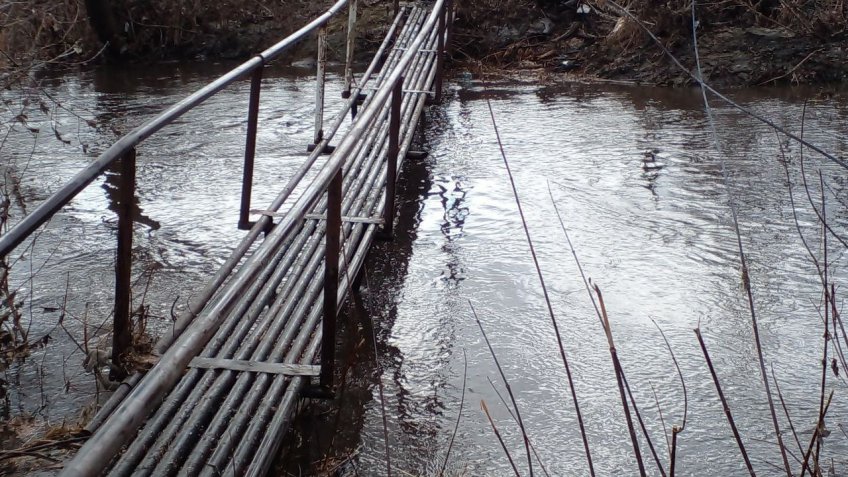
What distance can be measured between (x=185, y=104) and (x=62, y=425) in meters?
1.11

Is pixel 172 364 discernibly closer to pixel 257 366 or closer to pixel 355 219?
pixel 257 366

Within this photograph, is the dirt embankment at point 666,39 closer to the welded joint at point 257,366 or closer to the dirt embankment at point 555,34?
the dirt embankment at point 555,34

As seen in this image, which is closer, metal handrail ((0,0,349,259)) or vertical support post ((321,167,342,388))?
metal handrail ((0,0,349,259))

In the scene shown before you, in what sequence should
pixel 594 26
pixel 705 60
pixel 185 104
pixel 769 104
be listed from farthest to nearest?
1. pixel 594 26
2. pixel 705 60
3. pixel 769 104
4. pixel 185 104

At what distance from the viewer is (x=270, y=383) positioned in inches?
111

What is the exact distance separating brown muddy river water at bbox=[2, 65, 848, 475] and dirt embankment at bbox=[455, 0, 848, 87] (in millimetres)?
1060

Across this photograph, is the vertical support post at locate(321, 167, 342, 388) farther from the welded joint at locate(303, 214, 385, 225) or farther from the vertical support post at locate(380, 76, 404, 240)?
the vertical support post at locate(380, 76, 404, 240)

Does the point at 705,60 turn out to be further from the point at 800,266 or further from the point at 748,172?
the point at 800,266

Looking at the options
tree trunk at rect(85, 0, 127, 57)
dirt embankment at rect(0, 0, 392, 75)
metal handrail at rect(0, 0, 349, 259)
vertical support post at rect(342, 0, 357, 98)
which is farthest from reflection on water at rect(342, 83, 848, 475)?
tree trunk at rect(85, 0, 127, 57)

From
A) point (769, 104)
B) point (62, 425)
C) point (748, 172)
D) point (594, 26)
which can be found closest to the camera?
point (62, 425)

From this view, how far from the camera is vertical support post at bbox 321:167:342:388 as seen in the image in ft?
9.00

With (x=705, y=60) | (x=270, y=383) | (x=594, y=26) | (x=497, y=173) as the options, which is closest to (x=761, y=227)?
(x=497, y=173)

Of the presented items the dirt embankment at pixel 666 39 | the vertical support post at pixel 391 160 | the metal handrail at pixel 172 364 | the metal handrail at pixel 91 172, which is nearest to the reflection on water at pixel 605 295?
the vertical support post at pixel 391 160

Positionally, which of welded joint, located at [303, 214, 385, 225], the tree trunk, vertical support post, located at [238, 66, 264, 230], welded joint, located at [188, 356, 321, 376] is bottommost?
welded joint, located at [188, 356, 321, 376]
